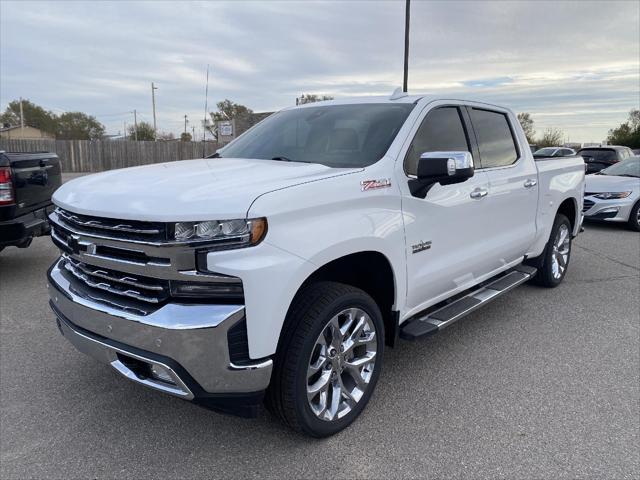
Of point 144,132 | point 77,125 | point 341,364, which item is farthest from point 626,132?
point 77,125

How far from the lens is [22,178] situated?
5.31m

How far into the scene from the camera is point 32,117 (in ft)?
256

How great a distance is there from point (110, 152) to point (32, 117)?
59.0m

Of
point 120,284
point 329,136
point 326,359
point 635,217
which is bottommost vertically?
point 635,217

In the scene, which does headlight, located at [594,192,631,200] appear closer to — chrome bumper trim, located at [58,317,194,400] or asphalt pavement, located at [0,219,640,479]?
asphalt pavement, located at [0,219,640,479]

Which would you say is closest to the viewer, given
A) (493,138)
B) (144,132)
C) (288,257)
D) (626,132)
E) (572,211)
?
(288,257)

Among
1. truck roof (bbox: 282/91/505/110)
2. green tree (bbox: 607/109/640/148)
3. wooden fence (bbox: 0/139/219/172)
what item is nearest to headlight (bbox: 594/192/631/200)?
truck roof (bbox: 282/91/505/110)

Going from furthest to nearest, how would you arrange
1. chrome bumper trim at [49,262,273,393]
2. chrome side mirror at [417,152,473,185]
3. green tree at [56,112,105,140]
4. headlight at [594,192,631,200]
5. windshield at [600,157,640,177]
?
green tree at [56,112,105,140] → windshield at [600,157,640,177] → headlight at [594,192,631,200] → chrome side mirror at [417,152,473,185] → chrome bumper trim at [49,262,273,393]

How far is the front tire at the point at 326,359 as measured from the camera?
2.51m

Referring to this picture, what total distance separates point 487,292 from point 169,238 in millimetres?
2825

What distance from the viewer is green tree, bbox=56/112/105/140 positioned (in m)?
74.0

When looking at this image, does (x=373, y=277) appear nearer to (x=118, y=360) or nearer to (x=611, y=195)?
(x=118, y=360)

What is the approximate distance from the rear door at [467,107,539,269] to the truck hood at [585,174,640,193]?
6.65 m

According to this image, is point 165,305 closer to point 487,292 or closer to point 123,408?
point 123,408
